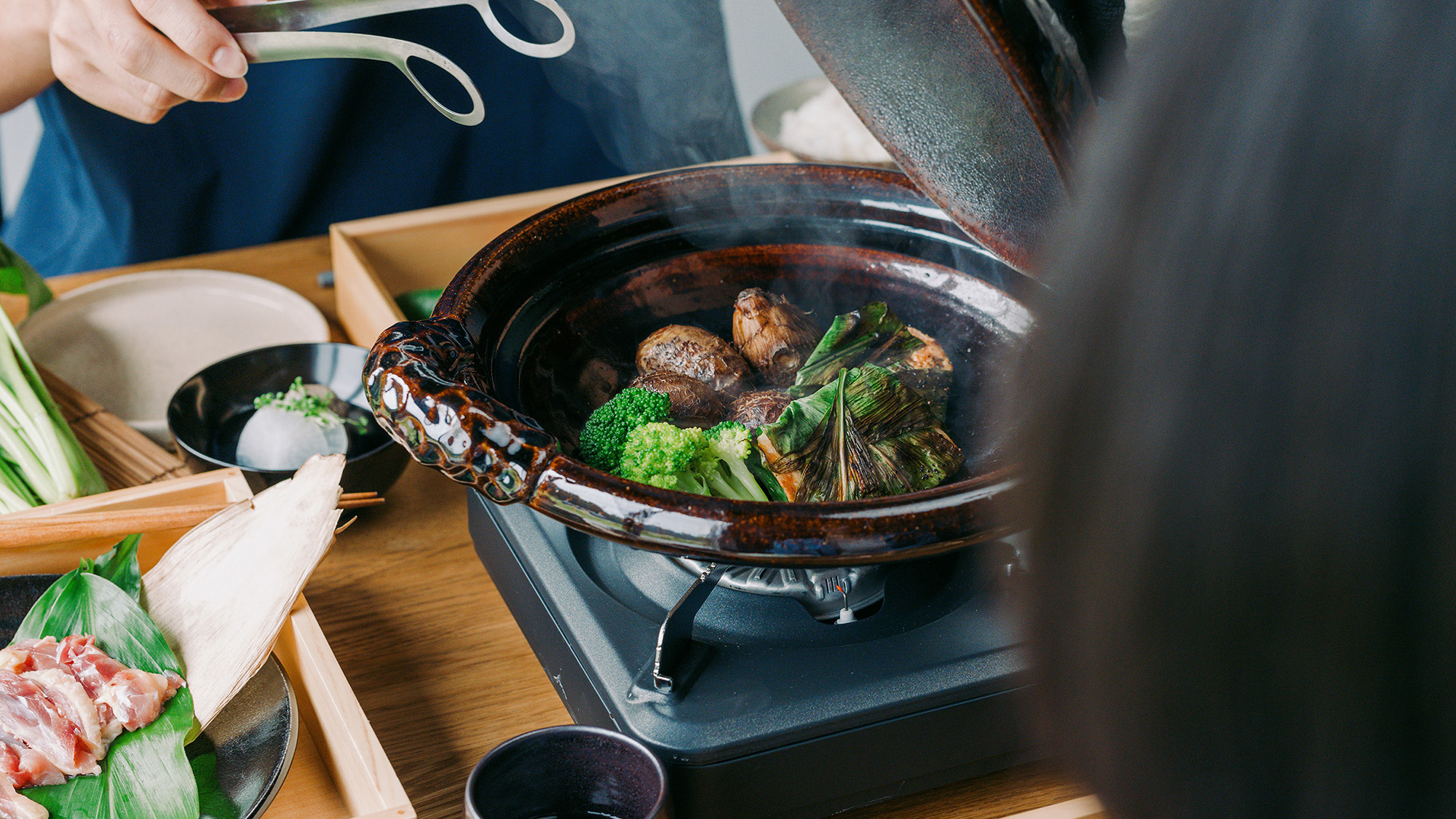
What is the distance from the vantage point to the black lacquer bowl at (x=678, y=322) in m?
0.94

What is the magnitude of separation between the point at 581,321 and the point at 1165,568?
4.25 feet

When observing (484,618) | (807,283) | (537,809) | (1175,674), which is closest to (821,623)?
(537,809)

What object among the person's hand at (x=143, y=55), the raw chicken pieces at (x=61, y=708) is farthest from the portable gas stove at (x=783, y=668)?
the person's hand at (x=143, y=55)

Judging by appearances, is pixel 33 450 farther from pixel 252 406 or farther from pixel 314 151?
pixel 314 151

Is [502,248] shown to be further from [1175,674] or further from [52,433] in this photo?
[1175,674]

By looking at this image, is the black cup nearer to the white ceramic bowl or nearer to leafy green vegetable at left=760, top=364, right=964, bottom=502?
leafy green vegetable at left=760, top=364, right=964, bottom=502

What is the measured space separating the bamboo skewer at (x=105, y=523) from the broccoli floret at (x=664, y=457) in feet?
1.19

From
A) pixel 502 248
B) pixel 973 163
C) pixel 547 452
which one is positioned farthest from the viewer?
pixel 502 248

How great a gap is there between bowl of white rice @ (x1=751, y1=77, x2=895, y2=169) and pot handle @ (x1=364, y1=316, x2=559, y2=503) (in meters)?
1.68

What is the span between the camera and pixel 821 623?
121 centimetres

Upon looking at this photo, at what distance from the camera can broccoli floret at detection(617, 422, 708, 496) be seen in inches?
46.3

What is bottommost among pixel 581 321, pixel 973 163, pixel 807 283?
pixel 581 321

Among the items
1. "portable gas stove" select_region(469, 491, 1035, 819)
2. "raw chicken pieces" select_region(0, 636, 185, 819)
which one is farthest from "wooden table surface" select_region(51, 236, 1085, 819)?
"raw chicken pieces" select_region(0, 636, 185, 819)

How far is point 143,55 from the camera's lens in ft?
5.28
